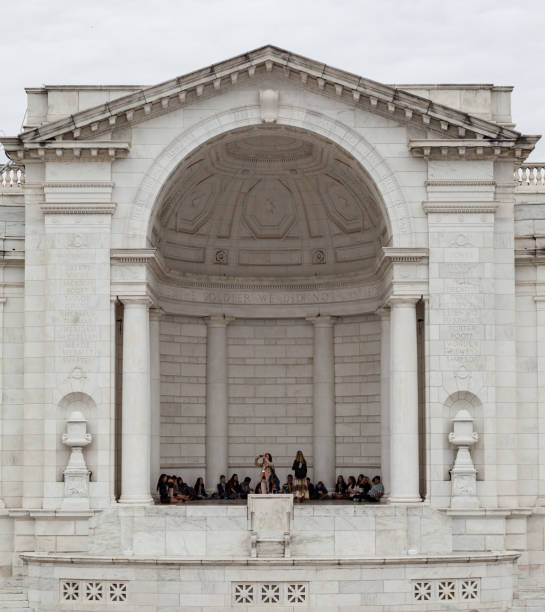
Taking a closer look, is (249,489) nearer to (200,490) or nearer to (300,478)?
(200,490)

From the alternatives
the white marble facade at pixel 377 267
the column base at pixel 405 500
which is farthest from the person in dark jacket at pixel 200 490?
the column base at pixel 405 500

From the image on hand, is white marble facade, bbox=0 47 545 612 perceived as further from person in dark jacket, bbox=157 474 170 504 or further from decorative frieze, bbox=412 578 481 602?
person in dark jacket, bbox=157 474 170 504

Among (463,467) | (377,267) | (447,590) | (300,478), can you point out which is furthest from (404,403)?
(447,590)

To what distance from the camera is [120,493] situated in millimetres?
41438

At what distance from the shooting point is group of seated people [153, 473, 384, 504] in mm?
44906

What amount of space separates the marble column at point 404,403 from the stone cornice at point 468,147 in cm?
446

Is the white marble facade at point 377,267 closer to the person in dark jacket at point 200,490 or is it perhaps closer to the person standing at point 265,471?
the person standing at point 265,471

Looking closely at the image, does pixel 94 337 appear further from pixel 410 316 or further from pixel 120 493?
pixel 410 316

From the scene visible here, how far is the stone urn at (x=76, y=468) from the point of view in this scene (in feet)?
127

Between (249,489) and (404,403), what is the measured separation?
969 cm

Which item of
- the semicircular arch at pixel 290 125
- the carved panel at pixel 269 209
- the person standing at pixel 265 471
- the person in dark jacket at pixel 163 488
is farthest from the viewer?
the carved panel at pixel 269 209

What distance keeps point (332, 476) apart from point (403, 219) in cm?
1150

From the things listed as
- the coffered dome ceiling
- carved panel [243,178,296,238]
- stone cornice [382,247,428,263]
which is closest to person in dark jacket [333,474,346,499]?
the coffered dome ceiling

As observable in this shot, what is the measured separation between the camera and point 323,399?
158 ft
